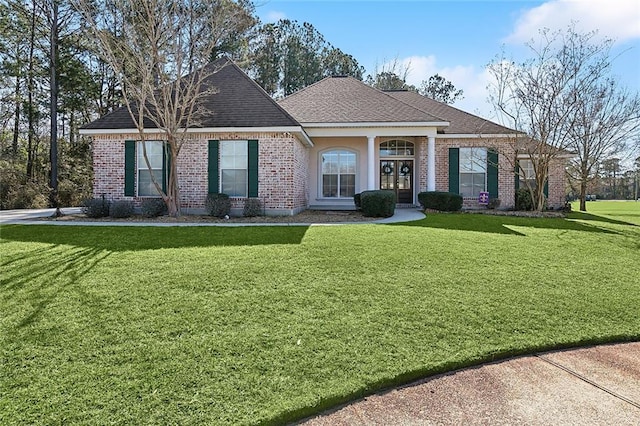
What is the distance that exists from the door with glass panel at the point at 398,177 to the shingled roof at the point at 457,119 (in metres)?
2.31

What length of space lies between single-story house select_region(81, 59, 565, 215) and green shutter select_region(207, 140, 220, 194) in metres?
Result: 0.03

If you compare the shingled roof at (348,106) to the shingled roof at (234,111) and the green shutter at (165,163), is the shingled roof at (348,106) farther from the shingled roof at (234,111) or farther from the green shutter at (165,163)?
A: the green shutter at (165,163)

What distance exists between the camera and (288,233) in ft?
28.3

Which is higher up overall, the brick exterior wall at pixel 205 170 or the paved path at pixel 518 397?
the brick exterior wall at pixel 205 170

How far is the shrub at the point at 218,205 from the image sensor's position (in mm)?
12477

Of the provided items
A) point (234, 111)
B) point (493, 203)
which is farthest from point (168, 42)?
point (493, 203)

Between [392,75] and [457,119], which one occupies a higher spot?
[392,75]

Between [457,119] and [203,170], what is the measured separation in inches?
451

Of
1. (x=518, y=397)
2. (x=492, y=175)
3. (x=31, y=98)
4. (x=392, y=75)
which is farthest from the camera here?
(x=392, y=75)

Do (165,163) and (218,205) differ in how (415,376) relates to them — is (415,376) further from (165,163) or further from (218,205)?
(165,163)

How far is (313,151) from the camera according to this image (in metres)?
17.0

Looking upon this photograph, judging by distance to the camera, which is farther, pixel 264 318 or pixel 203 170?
pixel 203 170

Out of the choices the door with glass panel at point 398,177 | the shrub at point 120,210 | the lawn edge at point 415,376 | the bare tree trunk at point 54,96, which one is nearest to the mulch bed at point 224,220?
the shrub at point 120,210

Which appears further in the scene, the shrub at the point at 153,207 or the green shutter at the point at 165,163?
the green shutter at the point at 165,163
